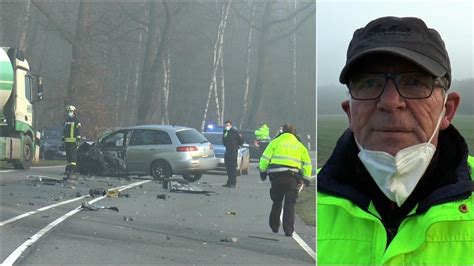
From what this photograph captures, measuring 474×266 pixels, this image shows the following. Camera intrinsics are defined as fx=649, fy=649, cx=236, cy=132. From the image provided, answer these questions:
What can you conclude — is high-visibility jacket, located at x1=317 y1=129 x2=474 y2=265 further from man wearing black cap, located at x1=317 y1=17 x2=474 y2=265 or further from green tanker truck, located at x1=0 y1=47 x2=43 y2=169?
green tanker truck, located at x1=0 y1=47 x2=43 y2=169

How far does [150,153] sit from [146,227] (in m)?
0.34

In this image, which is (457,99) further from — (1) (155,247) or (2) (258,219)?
(1) (155,247)

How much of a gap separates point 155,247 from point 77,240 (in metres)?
0.35

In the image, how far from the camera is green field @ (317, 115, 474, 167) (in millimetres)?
1575

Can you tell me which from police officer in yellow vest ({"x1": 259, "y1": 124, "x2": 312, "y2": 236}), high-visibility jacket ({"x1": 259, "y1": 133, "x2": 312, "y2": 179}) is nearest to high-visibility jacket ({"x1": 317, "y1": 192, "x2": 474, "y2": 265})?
high-visibility jacket ({"x1": 259, "y1": 133, "x2": 312, "y2": 179})

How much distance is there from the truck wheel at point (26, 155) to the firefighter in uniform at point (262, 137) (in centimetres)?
109

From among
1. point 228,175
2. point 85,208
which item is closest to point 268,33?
point 228,175

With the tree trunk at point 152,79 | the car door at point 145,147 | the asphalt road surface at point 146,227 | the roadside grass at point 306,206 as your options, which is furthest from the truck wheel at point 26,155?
the roadside grass at point 306,206

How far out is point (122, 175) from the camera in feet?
9.74

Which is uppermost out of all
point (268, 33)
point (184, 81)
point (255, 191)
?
point (268, 33)

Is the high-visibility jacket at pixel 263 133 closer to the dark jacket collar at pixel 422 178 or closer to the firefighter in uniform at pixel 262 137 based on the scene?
the firefighter in uniform at pixel 262 137

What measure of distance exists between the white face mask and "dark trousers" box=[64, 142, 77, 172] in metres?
1.97

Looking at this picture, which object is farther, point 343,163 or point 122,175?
point 122,175

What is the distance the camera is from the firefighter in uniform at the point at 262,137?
8.79 feet
